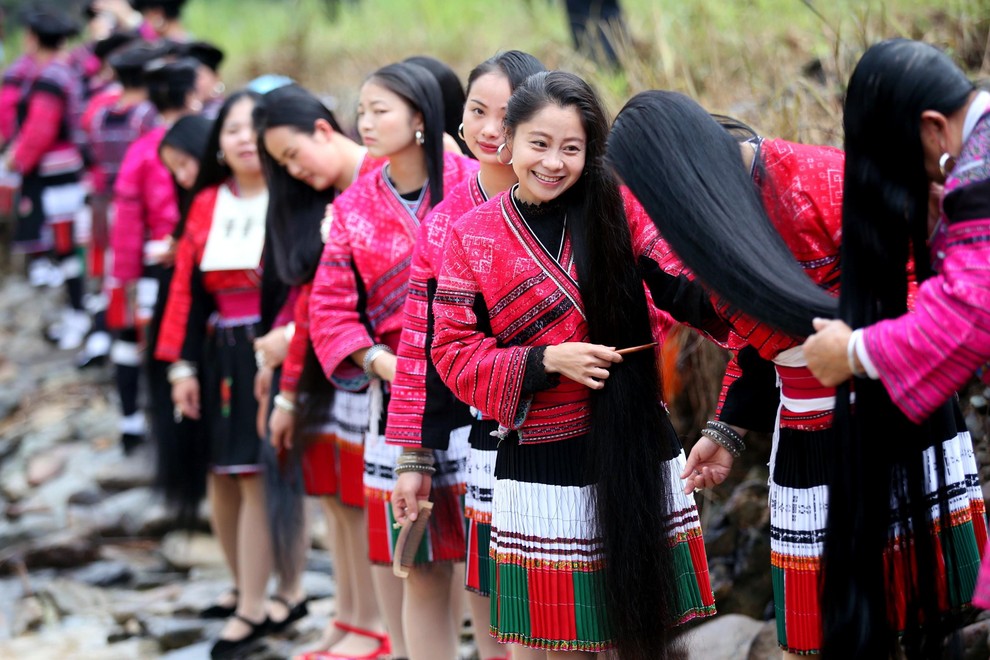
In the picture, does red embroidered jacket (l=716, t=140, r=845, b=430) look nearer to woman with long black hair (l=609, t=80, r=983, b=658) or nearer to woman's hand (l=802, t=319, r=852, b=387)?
woman with long black hair (l=609, t=80, r=983, b=658)

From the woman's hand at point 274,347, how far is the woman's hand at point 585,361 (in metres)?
1.75

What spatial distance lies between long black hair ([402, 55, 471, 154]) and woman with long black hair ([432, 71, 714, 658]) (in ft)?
3.07

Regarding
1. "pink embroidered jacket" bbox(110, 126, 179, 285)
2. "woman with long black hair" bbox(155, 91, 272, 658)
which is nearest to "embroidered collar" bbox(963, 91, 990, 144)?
"woman with long black hair" bbox(155, 91, 272, 658)

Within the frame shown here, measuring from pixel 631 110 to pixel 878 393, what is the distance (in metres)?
0.77

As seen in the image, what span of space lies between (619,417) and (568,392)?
14 centimetres

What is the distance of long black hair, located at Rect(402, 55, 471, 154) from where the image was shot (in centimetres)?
375

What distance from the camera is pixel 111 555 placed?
6.20m

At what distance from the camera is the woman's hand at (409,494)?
3170 millimetres

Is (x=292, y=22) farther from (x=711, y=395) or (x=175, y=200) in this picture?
(x=711, y=395)

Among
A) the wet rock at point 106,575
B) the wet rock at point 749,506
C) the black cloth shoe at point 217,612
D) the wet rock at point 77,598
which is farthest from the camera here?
the wet rock at point 106,575

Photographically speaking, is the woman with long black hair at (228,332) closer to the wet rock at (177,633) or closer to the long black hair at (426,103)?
the wet rock at (177,633)

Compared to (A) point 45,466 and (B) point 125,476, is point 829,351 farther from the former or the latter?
(A) point 45,466

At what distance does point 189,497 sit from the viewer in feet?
16.9

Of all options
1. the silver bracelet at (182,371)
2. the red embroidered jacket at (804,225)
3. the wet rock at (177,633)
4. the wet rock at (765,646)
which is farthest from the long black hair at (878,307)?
the wet rock at (177,633)
